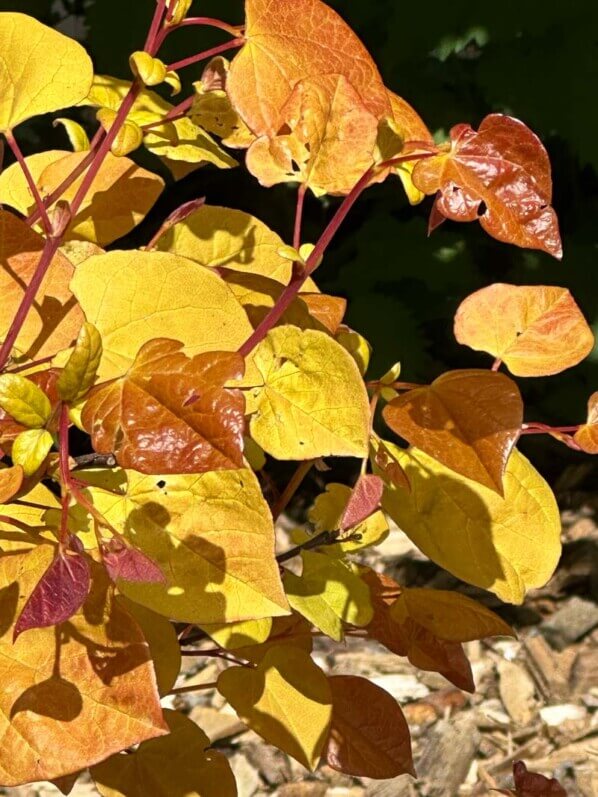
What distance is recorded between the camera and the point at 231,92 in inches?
22.3

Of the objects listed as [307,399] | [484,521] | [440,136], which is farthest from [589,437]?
[440,136]

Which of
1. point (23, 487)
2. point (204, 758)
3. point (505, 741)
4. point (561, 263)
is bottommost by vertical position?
point (505, 741)

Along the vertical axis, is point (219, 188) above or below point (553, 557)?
below

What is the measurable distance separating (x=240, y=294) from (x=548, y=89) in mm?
1401

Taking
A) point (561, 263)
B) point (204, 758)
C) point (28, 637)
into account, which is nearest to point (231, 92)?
point (28, 637)

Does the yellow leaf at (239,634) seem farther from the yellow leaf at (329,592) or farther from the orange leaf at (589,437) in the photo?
the orange leaf at (589,437)

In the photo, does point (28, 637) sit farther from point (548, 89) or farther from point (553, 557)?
point (548, 89)

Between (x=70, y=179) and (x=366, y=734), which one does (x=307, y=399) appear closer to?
(x=70, y=179)

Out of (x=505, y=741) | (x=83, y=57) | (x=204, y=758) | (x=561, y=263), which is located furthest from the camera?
(x=561, y=263)

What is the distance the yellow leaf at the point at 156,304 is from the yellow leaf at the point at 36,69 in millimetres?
133

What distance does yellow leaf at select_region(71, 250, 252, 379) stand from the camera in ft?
1.81

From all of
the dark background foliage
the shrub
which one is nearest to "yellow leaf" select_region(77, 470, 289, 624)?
the shrub

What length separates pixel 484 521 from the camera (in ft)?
2.23

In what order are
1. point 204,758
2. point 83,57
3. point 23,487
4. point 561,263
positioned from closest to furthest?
1. point 23,487
2. point 83,57
3. point 204,758
4. point 561,263
